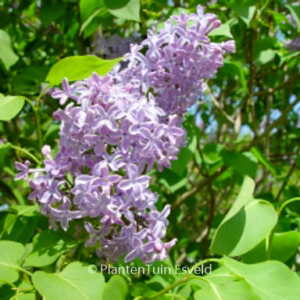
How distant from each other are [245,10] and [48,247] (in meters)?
0.97

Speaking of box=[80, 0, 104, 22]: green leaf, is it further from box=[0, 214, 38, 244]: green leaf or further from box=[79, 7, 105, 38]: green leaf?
box=[0, 214, 38, 244]: green leaf

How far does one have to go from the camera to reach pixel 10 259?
96 cm

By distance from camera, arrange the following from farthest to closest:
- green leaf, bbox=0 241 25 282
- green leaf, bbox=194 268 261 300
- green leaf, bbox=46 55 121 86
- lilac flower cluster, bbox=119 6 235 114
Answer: lilac flower cluster, bbox=119 6 235 114 < green leaf, bbox=46 55 121 86 < green leaf, bbox=0 241 25 282 < green leaf, bbox=194 268 261 300

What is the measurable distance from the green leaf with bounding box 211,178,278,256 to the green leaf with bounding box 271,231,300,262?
4.0 inches

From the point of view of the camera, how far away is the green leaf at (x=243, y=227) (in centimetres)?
85

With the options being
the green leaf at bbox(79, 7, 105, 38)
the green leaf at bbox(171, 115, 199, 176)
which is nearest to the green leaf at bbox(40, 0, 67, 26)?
the green leaf at bbox(79, 7, 105, 38)

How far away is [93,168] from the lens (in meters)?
0.95

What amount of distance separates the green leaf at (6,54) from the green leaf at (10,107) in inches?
16.6

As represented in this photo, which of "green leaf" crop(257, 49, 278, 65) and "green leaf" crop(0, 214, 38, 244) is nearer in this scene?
"green leaf" crop(0, 214, 38, 244)

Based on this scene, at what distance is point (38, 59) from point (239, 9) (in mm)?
1212

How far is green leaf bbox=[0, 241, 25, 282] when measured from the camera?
91 cm

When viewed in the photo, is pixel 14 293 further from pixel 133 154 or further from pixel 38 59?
pixel 38 59

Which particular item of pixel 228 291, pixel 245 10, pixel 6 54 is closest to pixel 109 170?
pixel 228 291

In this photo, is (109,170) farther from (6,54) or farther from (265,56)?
(265,56)
